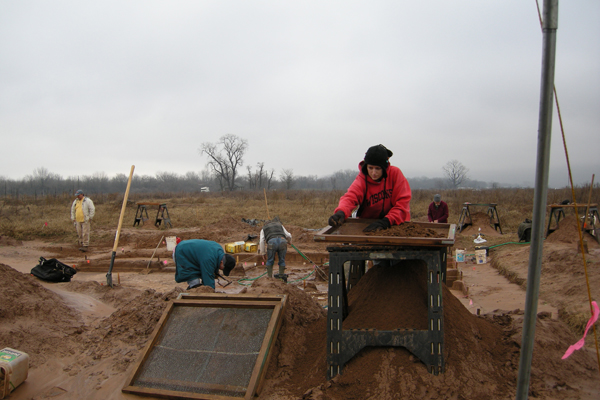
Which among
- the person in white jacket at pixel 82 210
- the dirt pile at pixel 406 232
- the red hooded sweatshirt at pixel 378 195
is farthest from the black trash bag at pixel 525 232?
the person in white jacket at pixel 82 210

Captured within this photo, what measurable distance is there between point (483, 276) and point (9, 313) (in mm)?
8787

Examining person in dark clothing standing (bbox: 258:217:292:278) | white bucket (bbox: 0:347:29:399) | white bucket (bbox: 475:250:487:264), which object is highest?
person in dark clothing standing (bbox: 258:217:292:278)

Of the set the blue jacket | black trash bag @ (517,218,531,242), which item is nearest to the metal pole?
the blue jacket

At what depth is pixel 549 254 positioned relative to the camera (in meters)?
8.15

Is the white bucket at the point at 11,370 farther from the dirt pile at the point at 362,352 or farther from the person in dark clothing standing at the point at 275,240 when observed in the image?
the person in dark clothing standing at the point at 275,240

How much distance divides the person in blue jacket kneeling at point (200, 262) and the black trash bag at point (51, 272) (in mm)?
2943

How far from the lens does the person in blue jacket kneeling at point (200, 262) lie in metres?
5.56

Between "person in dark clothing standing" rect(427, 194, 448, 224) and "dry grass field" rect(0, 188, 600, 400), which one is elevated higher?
"person in dark clothing standing" rect(427, 194, 448, 224)

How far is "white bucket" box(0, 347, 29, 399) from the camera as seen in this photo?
3.24m

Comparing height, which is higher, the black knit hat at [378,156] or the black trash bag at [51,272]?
the black knit hat at [378,156]

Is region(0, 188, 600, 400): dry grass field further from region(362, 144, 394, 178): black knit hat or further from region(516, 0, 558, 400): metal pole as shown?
region(516, 0, 558, 400): metal pole

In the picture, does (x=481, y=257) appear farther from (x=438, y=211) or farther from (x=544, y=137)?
(x=544, y=137)

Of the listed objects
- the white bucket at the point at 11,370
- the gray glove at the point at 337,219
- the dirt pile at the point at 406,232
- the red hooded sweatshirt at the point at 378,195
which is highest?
the red hooded sweatshirt at the point at 378,195

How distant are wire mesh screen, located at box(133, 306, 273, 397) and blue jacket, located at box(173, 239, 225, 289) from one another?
1.61m
